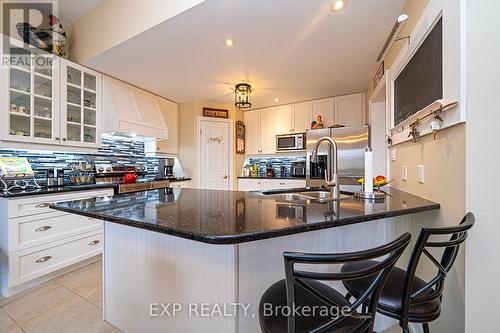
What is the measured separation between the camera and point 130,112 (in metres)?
3.23

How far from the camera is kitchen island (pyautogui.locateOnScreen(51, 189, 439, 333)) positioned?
2.56 ft

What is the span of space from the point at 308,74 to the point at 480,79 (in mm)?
2272

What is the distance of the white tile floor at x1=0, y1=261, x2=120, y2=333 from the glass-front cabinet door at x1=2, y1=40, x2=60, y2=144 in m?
1.48

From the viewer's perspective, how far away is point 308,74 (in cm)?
299

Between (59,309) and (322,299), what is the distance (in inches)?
87.0

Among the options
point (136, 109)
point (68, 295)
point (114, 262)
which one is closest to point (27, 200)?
point (68, 295)

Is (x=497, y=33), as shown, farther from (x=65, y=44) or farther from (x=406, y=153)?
(x=65, y=44)

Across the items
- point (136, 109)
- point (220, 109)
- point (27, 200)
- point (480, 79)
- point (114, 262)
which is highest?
point (220, 109)

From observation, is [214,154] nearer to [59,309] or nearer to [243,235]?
[59,309]

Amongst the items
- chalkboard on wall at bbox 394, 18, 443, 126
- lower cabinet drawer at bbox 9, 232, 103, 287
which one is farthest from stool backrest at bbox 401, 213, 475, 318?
lower cabinet drawer at bbox 9, 232, 103, 287

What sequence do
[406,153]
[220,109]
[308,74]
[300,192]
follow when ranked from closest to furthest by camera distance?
[406,153], [300,192], [308,74], [220,109]

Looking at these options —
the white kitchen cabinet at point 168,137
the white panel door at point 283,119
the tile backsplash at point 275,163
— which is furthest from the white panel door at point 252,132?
the white kitchen cabinet at point 168,137

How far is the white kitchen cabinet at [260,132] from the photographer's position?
4555 millimetres

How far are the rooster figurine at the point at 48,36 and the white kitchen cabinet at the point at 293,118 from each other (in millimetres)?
3395
